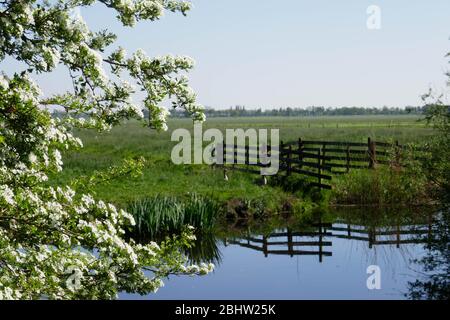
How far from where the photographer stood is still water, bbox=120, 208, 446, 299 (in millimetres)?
14102

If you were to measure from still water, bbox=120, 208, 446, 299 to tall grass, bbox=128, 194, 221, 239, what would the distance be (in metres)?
0.76

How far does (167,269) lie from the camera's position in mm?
7516

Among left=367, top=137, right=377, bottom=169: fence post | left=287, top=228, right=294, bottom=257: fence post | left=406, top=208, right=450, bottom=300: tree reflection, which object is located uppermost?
left=367, top=137, right=377, bottom=169: fence post

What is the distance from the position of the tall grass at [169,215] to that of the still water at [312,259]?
30.0 inches

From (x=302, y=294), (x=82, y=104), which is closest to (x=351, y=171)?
(x=302, y=294)

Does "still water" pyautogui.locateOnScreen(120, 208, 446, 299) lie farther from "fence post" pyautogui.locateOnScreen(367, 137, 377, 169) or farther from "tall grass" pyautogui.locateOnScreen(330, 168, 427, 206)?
"fence post" pyautogui.locateOnScreen(367, 137, 377, 169)

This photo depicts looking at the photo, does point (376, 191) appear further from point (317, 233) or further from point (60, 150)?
point (60, 150)

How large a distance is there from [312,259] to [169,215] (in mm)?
4915

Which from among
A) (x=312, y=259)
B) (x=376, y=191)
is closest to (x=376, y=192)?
(x=376, y=191)

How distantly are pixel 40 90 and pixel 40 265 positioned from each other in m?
1.90

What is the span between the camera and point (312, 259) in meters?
18.2

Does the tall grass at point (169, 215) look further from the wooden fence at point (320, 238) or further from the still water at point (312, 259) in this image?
the wooden fence at point (320, 238)

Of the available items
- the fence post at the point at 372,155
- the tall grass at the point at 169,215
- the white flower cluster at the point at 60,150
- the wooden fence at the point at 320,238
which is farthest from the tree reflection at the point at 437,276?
the fence post at the point at 372,155

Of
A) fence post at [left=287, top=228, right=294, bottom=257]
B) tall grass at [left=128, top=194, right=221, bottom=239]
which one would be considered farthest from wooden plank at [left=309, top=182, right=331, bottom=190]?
tall grass at [left=128, top=194, right=221, bottom=239]
